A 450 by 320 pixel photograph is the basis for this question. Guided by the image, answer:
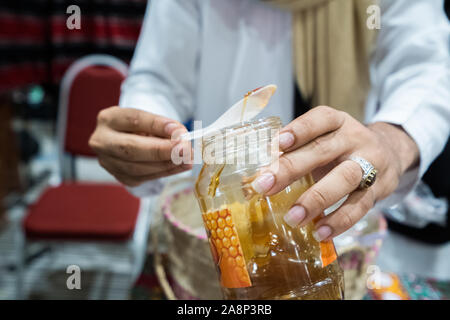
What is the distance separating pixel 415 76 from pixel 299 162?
0.81 ft

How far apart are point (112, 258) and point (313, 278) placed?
148 centimetres

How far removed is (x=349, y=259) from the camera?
44 centimetres

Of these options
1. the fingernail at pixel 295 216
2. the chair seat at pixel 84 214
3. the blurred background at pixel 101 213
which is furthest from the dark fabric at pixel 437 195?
the chair seat at pixel 84 214

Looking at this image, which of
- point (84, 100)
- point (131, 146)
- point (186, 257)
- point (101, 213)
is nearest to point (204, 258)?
point (186, 257)

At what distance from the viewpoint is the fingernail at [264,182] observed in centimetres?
27

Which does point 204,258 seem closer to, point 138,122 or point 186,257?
point 186,257

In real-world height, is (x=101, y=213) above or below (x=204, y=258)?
below

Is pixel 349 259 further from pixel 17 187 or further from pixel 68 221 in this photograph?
pixel 17 187

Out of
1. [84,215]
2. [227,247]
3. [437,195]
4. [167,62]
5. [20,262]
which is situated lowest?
[20,262]

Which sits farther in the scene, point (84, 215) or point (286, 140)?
point (84, 215)

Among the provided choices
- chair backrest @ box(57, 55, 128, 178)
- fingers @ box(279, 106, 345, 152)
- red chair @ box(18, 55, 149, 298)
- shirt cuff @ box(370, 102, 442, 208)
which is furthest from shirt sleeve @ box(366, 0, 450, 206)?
red chair @ box(18, 55, 149, 298)

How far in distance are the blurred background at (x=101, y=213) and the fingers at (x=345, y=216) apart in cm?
10

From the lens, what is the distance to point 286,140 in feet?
0.96
